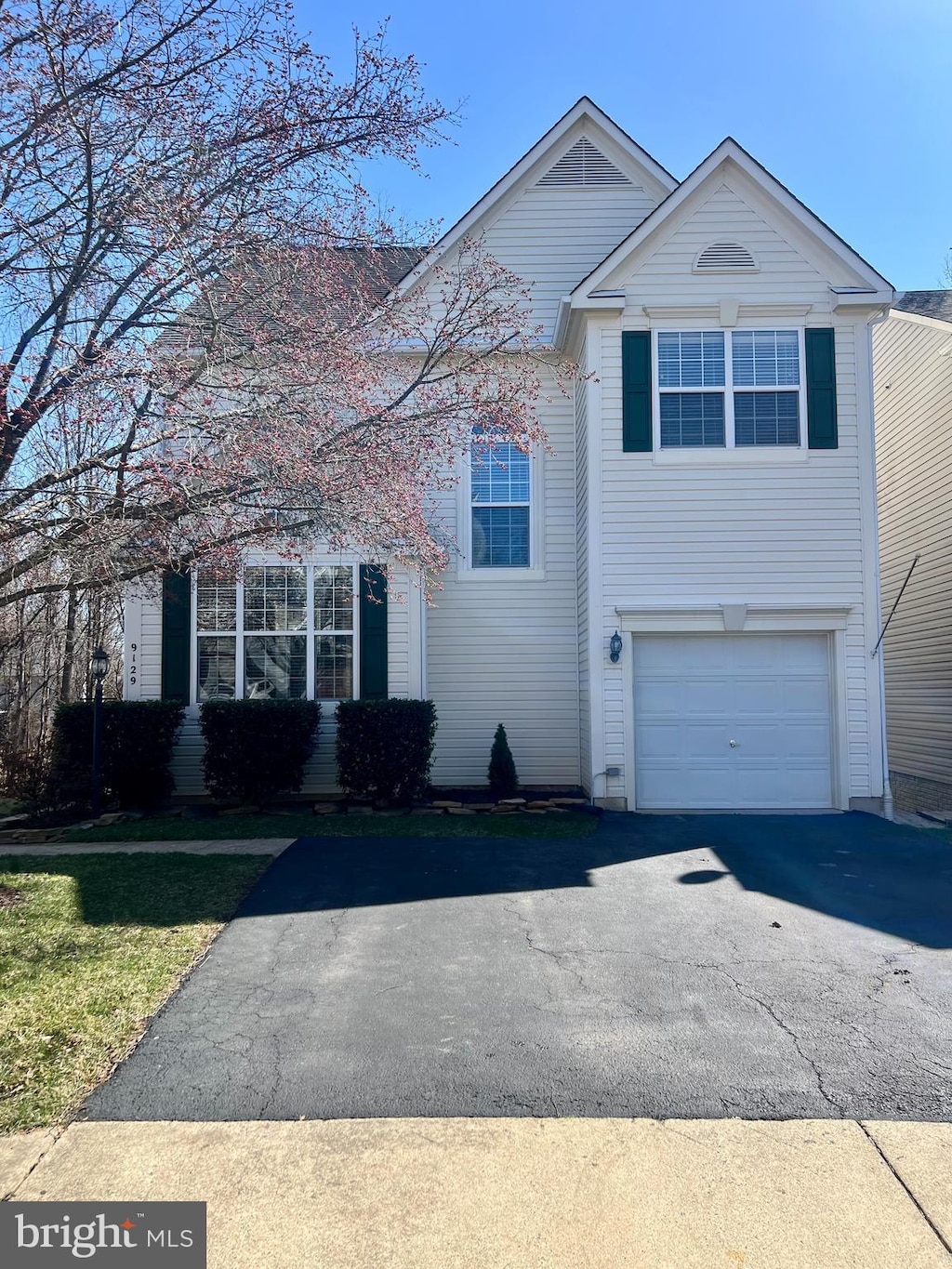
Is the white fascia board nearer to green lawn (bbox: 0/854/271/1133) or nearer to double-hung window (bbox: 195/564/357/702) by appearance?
double-hung window (bbox: 195/564/357/702)

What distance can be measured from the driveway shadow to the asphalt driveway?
0.04m

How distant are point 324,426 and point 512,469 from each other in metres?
5.98

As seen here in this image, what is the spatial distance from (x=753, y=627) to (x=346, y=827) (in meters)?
5.41

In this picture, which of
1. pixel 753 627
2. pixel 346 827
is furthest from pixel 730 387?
pixel 346 827

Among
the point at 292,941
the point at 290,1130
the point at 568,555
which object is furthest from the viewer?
the point at 568,555

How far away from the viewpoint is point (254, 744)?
10.6 metres

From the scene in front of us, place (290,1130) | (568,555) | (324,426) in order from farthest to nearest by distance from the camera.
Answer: (568,555) < (324,426) < (290,1130)

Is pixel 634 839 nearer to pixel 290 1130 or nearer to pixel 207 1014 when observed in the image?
pixel 207 1014

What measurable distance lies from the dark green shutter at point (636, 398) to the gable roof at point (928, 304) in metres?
5.53

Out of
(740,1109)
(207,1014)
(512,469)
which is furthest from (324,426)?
(512,469)

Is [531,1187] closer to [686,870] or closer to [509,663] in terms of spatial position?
[686,870]

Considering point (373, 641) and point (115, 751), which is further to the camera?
point (373, 641)

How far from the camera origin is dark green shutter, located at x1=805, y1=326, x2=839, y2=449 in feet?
34.6

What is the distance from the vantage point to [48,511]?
232 inches
